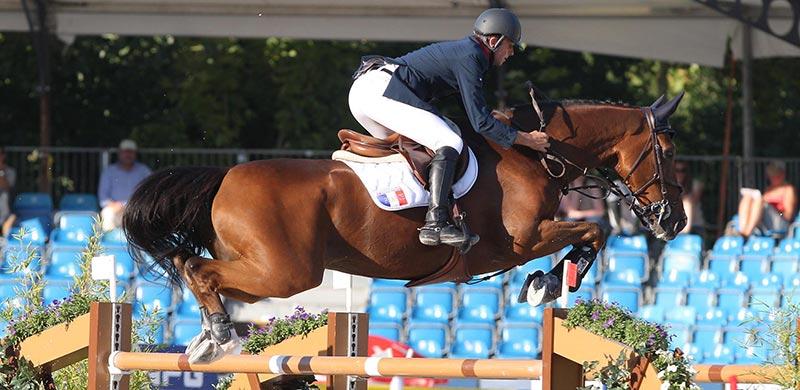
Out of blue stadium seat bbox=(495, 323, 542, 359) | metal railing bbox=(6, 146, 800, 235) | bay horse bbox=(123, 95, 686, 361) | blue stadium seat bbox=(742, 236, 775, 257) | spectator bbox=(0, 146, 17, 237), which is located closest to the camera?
bay horse bbox=(123, 95, 686, 361)

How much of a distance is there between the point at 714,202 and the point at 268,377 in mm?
10056

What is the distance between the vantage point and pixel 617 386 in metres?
5.08

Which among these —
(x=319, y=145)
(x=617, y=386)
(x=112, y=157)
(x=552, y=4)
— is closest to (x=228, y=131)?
(x=319, y=145)

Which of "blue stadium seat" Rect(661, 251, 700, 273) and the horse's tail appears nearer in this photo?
the horse's tail

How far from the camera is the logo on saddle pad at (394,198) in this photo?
588cm

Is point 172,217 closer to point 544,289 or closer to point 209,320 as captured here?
point 209,320

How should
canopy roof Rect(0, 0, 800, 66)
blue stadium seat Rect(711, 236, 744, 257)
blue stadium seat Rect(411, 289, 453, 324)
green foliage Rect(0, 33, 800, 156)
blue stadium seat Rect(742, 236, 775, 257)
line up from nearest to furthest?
blue stadium seat Rect(411, 289, 453, 324) < blue stadium seat Rect(742, 236, 775, 257) < blue stadium seat Rect(711, 236, 744, 257) < canopy roof Rect(0, 0, 800, 66) < green foliage Rect(0, 33, 800, 156)

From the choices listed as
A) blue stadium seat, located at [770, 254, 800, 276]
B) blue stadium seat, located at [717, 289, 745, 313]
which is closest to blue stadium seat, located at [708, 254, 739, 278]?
blue stadium seat, located at [770, 254, 800, 276]

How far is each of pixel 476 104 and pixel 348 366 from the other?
1362mm

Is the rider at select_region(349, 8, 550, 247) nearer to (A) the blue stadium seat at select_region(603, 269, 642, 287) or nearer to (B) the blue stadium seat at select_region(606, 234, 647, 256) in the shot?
(A) the blue stadium seat at select_region(603, 269, 642, 287)

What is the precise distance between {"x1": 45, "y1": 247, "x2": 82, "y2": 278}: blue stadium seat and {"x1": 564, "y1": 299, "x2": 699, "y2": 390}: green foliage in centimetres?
782

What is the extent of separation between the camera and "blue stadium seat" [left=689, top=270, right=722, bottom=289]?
11.8 metres

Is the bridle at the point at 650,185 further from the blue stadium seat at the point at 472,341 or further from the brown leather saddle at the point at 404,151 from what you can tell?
the blue stadium seat at the point at 472,341

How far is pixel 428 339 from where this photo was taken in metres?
11.5
